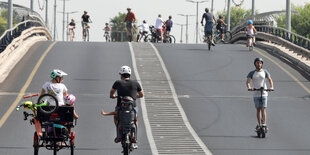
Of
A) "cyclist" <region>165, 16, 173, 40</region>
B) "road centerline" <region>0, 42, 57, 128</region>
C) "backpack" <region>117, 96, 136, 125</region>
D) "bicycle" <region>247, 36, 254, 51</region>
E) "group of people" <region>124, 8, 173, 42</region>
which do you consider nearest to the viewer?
"backpack" <region>117, 96, 136, 125</region>

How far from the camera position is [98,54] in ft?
119

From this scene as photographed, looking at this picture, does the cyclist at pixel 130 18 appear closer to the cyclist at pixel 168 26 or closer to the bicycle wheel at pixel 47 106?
the cyclist at pixel 168 26

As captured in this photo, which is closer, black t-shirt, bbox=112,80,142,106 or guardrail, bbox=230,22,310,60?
black t-shirt, bbox=112,80,142,106

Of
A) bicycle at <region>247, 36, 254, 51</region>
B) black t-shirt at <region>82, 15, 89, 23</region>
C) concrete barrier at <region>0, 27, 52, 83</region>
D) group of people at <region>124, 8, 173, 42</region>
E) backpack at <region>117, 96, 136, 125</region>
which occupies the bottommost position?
backpack at <region>117, 96, 136, 125</region>

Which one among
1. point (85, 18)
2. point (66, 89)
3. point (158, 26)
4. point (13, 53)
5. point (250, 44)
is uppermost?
point (85, 18)

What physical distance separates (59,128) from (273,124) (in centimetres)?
855

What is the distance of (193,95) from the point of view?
2580 cm

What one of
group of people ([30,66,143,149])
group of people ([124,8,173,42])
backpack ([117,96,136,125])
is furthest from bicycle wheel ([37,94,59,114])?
group of people ([124,8,173,42])

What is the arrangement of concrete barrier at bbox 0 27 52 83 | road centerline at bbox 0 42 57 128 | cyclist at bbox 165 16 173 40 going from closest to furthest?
road centerline at bbox 0 42 57 128
concrete barrier at bbox 0 27 52 83
cyclist at bbox 165 16 173 40

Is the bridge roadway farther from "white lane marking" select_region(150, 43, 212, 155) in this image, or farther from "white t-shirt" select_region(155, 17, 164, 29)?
"white t-shirt" select_region(155, 17, 164, 29)

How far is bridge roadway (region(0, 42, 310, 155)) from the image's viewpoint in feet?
57.7

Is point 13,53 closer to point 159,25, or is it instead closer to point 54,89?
point 159,25

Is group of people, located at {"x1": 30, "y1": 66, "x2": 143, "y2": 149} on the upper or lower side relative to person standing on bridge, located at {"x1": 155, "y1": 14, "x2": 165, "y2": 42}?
lower

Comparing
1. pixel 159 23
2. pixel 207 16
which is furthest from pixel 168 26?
pixel 207 16
